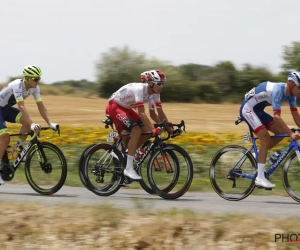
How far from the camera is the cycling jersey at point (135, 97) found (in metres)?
11.3

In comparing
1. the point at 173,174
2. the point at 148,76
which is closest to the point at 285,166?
the point at 173,174

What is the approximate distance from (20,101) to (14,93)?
182 mm

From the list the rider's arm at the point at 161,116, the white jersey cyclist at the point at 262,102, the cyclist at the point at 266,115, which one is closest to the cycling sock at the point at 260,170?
the cyclist at the point at 266,115

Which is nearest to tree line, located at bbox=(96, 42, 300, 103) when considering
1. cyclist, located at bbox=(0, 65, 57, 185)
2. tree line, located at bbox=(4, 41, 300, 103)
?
tree line, located at bbox=(4, 41, 300, 103)

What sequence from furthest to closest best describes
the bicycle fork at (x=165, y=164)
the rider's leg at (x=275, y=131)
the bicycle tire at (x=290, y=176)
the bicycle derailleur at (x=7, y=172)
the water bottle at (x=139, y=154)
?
1. the bicycle derailleur at (x=7, y=172)
2. the water bottle at (x=139, y=154)
3. the bicycle fork at (x=165, y=164)
4. the rider's leg at (x=275, y=131)
5. the bicycle tire at (x=290, y=176)

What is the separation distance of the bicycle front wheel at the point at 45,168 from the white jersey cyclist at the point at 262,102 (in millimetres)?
2812

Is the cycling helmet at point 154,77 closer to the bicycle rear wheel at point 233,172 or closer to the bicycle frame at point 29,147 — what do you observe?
the bicycle rear wheel at point 233,172

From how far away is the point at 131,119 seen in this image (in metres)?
11.6

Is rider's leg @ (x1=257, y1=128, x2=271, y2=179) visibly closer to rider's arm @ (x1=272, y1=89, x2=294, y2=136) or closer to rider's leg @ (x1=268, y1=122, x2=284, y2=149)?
rider's leg @ (x1=268, y1=122, x2=284, y2=149)

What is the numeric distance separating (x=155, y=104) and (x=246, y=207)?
2.23m

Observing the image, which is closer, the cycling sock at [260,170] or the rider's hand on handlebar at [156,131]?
the cycling sock at [260,170]

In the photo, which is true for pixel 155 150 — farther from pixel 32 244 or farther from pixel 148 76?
pixel 32 244

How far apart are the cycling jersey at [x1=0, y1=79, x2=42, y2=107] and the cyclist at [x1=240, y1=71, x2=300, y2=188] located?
3242 millimetres

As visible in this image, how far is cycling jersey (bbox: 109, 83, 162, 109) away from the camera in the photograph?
11289 millimetres
